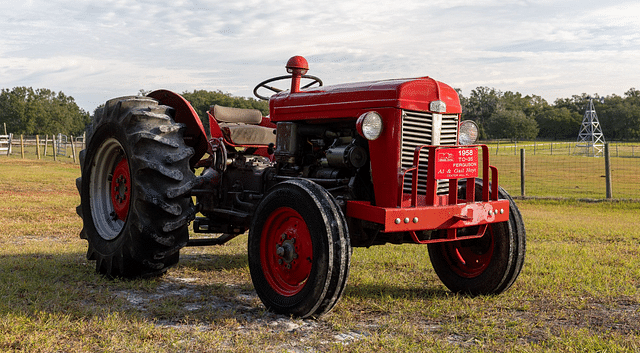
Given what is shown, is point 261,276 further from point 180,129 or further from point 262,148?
point 262,148

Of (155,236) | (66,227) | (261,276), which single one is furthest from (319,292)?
(66,227)

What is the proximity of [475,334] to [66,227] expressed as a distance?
6534 millimetres

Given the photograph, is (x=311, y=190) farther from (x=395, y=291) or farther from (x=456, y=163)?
(x=395, y=291)

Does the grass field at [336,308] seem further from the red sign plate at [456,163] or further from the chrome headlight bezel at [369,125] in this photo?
the chrome headlight bezel at [369,125]

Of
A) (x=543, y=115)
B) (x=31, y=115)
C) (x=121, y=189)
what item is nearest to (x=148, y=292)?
(x=121, y=189)

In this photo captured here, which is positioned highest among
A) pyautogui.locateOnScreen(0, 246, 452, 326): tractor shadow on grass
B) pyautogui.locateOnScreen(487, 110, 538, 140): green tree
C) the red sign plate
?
pyautogui.locateOnScreen(487, 110, 538, 140): green tree

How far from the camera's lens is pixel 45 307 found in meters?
4.15

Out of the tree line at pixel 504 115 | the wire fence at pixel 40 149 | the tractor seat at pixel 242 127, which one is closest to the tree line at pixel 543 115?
the tree line at pixel 504 115

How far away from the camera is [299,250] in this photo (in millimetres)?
4227

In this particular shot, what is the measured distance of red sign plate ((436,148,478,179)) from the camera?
13.8ft

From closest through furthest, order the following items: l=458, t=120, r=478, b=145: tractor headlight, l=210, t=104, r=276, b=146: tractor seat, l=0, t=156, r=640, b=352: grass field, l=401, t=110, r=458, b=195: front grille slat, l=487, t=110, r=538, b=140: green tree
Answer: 1. l=0, t=156, r=640, b=352: grass field
2. l=401, t=110, r=458, b=195: front grille slat
3. l=458, t=120, r=478, b=145: tractor headlight
4. l=210, t=104, r=276, b=146: tractor seat
5. l=487, t=110, r=538, b=140: green tree

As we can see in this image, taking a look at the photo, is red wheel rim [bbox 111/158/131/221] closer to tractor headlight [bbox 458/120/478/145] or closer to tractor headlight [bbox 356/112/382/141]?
tractor headlight [bbox 356/112/382/141]

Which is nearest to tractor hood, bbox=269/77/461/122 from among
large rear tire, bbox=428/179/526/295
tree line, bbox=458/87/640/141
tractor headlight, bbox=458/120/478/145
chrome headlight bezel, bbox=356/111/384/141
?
chrome headlight bezel, bbox=356/111/384/141

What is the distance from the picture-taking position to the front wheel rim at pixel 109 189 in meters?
5.48
